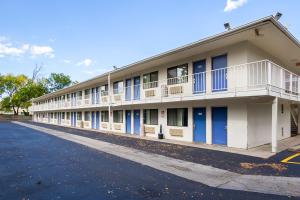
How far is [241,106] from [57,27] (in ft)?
55.8

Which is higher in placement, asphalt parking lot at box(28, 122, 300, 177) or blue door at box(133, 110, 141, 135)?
blue door at box(133, 110, 141, 135)

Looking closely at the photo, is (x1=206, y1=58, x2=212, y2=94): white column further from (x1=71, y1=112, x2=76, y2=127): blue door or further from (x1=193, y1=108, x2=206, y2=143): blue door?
(x1=71, y1=112, x2=76, y2=127): blue door

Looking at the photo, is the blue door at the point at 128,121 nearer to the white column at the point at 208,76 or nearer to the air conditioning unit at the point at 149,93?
the air conditioning unit at the point at 149,93

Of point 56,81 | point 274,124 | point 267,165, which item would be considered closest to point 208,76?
point 274,124

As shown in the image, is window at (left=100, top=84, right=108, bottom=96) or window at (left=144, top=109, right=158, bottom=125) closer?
window at (left=144, top=109, right=158, bottom=125)

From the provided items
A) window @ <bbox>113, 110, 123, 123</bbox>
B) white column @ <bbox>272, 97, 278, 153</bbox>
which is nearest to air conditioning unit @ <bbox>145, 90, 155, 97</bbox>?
window @ <bbox>113, 110, 123, 123</bbox>

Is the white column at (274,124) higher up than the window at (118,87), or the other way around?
the window at (118,87)

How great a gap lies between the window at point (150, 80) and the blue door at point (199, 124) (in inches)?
170

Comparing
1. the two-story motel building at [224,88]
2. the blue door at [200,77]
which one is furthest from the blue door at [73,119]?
the blue door at [200,77]

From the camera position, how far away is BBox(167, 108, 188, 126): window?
14656 millimetres

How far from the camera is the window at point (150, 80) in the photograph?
55.9 feet

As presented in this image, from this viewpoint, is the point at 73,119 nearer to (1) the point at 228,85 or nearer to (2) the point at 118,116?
(2) the point at 118,116

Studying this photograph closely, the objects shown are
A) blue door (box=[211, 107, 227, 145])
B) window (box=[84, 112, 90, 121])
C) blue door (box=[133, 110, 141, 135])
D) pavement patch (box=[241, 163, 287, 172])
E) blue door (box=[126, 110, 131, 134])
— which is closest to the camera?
pavement patch (box=[241, 163, 287, 172])

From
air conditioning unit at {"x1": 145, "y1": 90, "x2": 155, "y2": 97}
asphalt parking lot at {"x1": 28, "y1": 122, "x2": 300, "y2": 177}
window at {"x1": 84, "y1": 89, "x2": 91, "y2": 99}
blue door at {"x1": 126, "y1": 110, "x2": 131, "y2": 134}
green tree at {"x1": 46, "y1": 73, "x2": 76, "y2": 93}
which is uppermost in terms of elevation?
green tree at {"x1": 46, "y1": 73, "x2": 76, "y2": 93}
